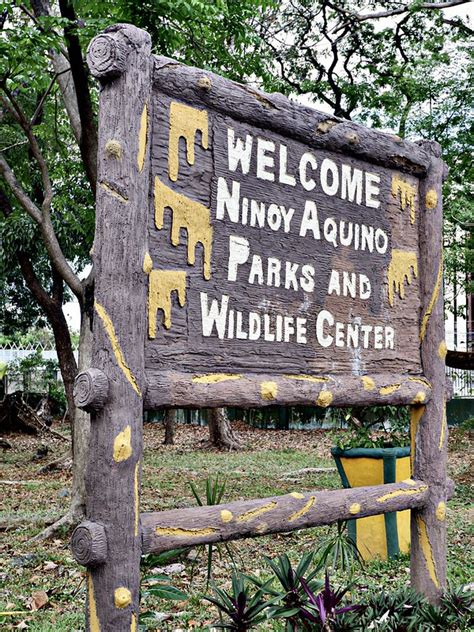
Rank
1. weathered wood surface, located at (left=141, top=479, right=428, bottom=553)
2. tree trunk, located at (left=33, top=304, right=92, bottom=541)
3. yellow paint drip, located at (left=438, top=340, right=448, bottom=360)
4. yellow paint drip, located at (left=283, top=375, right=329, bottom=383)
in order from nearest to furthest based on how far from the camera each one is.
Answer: weathered wood surface, located at (left=141, top=479, right=428, bottom=553), yellow paint drip, located at (left=283, top=375, right=329, bottom=383), yellow paint drip, located at (left=438, top=340, right=448, bottom=360), tree trunk, located at (left=33, top=304, right=92, bottom=541)

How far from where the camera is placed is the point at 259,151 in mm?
3232

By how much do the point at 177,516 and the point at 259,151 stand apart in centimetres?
161

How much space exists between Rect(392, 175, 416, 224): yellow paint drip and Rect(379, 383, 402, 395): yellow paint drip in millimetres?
979

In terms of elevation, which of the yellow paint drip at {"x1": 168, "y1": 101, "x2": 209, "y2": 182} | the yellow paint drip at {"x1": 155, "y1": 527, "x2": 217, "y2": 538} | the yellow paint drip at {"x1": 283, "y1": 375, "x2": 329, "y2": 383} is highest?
the yellow paint drip at {"x1": 168, "y1": 101, "x2": 209, "y2": 182}

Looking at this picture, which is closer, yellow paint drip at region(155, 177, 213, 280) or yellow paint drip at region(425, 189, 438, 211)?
yellow paint drip at region(155, 177, 213, 280)

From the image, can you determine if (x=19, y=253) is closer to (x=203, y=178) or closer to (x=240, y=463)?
(x=240, y=463)

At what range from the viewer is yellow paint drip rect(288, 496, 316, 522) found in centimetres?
317

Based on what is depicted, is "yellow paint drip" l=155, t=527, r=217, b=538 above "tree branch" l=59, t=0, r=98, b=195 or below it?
below

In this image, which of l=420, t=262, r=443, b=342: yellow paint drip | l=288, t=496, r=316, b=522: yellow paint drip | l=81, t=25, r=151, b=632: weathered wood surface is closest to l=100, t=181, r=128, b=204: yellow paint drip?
l=81, t=25, r=151, b=632: weathered wood surface

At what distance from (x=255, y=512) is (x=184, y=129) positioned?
5.25 feet

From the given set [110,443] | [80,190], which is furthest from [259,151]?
[80,190]

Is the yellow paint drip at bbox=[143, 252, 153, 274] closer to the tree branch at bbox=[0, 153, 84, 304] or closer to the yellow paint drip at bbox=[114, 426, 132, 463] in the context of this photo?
the yellow paint drip at bbox=[114, 426, 132, 463]

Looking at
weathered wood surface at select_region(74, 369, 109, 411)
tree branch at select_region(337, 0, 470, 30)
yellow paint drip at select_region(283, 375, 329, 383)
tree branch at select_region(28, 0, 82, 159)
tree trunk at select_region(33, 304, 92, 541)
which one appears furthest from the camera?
tree branch at select_region(337, 0, 470, 30)

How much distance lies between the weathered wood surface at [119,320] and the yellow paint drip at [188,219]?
10cm
